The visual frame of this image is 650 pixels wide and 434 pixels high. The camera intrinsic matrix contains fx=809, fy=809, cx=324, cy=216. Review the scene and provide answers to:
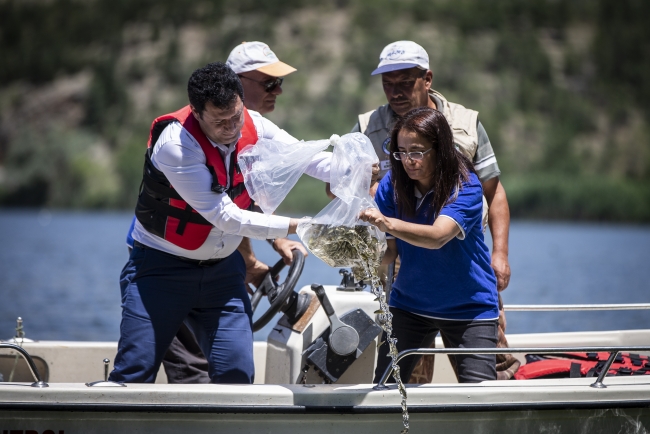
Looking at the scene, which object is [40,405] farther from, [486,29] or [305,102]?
[486,29]

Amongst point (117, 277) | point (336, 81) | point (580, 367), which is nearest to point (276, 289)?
point (580, 367)

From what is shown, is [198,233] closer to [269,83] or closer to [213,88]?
[213,88]

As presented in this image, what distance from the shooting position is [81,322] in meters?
13.1

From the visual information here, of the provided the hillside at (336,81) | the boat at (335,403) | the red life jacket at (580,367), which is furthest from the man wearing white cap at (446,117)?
the hillside at (336,81)

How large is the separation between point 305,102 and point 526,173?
70.0 feet

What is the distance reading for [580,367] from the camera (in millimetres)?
3904

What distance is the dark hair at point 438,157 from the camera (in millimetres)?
3232

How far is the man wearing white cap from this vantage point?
4027 mm

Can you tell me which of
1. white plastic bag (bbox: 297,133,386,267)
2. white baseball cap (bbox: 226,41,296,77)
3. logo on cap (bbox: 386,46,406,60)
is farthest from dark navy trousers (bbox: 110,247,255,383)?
logo on cap (bbox: 386,46,406,60)

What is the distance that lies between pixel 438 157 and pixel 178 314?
1.27 metres

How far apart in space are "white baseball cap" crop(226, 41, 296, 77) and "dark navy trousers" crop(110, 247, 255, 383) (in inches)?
47.3

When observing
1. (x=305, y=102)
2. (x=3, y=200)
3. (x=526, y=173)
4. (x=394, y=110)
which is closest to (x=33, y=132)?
(x=3, y=200)

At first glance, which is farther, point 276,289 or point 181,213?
point 276,289

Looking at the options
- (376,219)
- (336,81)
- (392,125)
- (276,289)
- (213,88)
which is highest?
(336,81)
